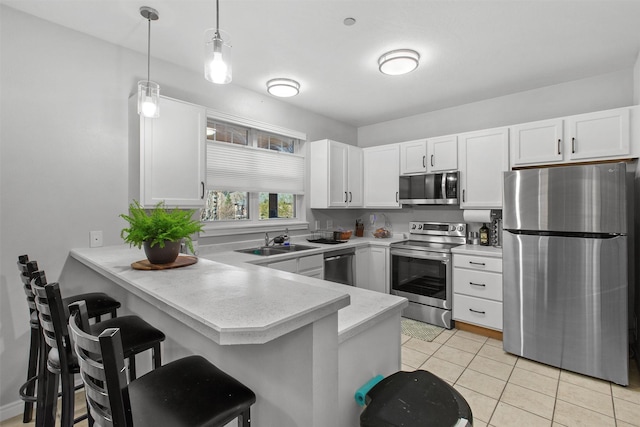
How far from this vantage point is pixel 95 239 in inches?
94.0

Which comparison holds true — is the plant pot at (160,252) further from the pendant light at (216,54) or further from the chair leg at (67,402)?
the pendant light at (216,54)

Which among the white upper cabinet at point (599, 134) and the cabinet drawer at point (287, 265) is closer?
the white upper cabinet at point (599, 134)

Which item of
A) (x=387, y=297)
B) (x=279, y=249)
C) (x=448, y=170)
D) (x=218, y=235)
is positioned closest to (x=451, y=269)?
(x=448, y=170)

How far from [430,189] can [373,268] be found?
1233mm

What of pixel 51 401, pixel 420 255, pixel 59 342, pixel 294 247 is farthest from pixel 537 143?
pixel 51 401

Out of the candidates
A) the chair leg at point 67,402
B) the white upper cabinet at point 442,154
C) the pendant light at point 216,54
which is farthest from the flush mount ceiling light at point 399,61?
the chair leg at point 67,402

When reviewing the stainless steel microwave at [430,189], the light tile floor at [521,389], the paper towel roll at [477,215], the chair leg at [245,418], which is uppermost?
the stainless steel microwave at [430,189]

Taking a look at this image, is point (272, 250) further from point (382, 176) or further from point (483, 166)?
point (483, 166)

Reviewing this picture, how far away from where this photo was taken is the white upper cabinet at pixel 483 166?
10.9ft

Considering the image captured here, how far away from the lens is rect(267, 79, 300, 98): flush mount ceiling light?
10.4 ft

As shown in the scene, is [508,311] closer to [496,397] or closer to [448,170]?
[496,397]

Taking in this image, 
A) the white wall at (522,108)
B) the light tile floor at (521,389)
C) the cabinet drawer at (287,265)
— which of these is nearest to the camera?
the light tile floor at (521,389)

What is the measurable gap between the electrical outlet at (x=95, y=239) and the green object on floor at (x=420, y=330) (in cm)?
296

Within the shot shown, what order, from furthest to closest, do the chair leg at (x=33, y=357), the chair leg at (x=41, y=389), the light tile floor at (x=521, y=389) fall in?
1. the light tile floor at (x=521, y=389)
2. the chair leg at (x=33, y=357)
3. the chair leg at (x=41, y=389)
